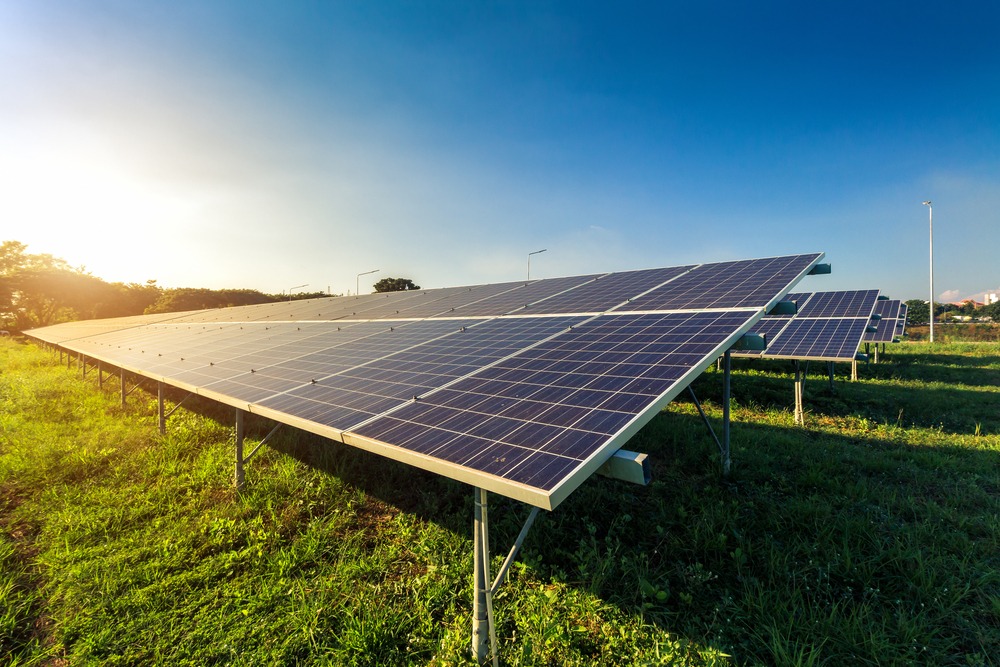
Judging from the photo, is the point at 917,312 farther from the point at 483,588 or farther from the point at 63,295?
the point at 63,295

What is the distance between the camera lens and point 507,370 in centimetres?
580

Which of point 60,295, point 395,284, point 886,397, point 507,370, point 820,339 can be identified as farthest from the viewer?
point 395,284

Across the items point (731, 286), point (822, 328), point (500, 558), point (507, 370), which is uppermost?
point (731, 286)

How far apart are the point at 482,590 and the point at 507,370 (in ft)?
9.17

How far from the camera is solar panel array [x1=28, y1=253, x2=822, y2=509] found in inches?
138

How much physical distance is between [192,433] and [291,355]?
12.2 ft

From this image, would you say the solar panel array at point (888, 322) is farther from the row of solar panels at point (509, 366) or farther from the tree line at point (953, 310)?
the tree line at point (953, 310)

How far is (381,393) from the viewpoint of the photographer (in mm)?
5629

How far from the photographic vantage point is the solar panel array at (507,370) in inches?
138

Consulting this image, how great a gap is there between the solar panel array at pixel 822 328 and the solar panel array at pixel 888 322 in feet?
4.78

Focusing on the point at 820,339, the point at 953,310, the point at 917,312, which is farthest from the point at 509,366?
the point at 953,310

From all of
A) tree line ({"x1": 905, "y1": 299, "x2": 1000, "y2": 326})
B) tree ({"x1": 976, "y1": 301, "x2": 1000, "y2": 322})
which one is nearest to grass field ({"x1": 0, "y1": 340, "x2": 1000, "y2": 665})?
tree line ({"x1": 905, "y1": 299, "x2": 1000, "y2": 326})

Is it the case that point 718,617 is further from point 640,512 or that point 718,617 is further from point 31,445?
point 31,445

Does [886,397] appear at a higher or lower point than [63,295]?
lower
